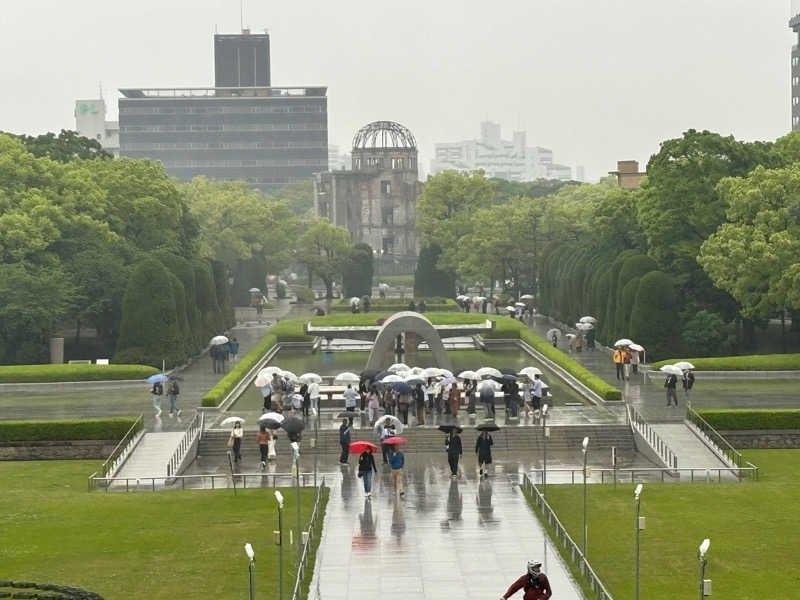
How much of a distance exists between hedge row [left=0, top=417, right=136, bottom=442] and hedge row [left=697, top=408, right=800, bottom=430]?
19.2 m

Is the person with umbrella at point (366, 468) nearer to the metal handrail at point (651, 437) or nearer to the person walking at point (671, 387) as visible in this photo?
the metal handrail at point (651, 437)

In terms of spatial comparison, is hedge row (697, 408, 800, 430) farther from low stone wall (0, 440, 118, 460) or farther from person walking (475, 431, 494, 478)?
low stone wall (0, 440, 118, 460)

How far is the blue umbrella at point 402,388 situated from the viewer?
52.5 m

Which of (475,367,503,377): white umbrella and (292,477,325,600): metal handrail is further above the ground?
(475,367,503,377): white umbrella

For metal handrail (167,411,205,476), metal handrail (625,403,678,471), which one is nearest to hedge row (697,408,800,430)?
metal handrail (625,403,678,471)

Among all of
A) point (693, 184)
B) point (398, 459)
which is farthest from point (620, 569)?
point (693, 184)

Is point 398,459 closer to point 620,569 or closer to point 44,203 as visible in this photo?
point 620,569

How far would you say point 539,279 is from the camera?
110 meters

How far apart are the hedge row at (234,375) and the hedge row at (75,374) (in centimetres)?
382

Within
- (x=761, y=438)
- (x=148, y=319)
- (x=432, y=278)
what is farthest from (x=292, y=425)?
(x=432, y=278)

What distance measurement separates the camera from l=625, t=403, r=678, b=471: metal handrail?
46.9 m

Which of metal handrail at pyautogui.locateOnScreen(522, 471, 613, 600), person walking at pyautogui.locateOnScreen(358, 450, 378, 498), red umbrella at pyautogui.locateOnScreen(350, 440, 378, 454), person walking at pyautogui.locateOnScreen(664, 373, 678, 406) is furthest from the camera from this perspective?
person walking at pyautogui.locateOnScreen(664, 373, 678, 406)

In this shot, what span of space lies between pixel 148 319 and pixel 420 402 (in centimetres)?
2306

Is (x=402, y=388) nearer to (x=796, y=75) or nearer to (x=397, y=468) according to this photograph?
(x=397, y=468)
